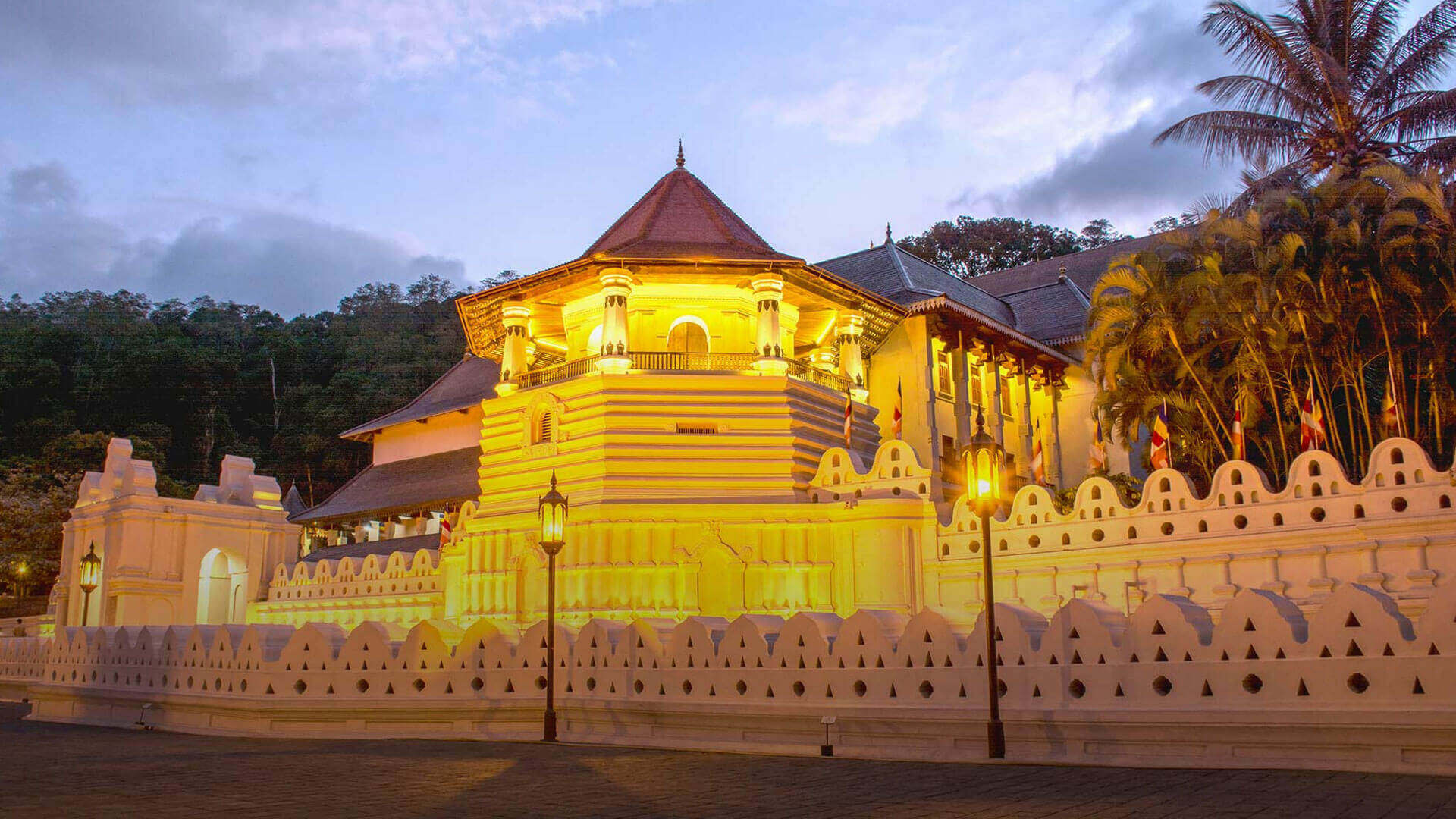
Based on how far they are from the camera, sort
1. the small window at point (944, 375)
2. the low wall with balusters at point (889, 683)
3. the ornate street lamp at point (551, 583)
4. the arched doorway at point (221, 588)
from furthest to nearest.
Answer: the small window at point (944, 375) → the arched doorway at point (221, 588) → the ornate street lamp at point (551, 583) → the low wall with balusters at point (889, 683)

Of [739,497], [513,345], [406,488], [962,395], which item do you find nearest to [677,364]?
[739,497]

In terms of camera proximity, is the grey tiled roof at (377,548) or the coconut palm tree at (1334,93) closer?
the coconut palm tree at (1334,93)

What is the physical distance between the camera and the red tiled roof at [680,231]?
87.5ft

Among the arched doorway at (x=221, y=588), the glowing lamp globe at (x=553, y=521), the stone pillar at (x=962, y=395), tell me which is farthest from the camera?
the stone pillar at (x=962, y=395)

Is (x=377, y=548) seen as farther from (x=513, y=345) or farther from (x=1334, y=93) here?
(x=1334, y=93)

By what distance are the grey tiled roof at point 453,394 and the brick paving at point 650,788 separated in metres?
31.7

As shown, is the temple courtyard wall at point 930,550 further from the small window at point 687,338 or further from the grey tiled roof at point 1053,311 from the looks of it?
the grey tiled roof at point 1053,311

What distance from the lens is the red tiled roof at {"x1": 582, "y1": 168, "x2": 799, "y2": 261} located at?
87.5 feet

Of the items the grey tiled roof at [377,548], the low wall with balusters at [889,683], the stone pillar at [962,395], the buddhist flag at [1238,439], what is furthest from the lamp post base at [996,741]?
the grey tiled roof at [377,548]

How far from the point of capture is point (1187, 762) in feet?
30.2

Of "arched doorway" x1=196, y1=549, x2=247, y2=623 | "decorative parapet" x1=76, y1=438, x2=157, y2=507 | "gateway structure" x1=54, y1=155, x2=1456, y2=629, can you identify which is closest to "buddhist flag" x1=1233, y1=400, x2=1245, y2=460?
"gateway structure" x1=54, y1=155, x2=1456, y2=629

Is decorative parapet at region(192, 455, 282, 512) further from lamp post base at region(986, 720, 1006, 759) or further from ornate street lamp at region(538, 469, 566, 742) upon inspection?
lamp post base at region(986, 720, 1006, 759)

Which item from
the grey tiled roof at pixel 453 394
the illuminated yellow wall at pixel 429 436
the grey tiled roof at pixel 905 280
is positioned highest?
the grey tiled roof at pixel 905 280

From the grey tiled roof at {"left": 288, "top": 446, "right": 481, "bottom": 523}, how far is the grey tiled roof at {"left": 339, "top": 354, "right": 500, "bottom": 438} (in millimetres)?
1556
